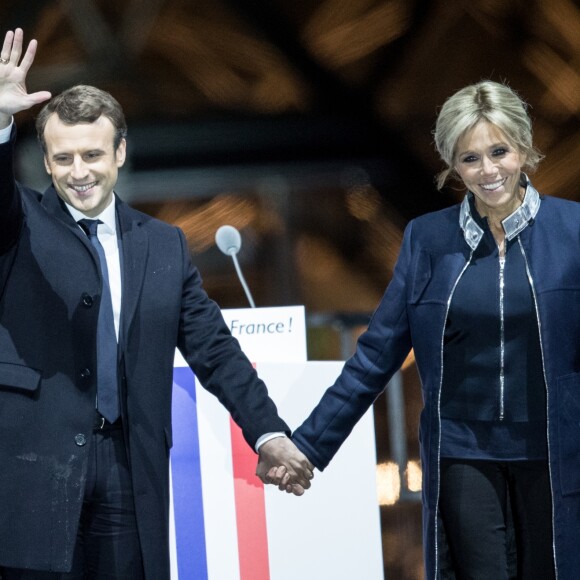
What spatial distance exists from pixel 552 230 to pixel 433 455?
601mm

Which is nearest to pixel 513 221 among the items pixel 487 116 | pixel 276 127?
pixel 487 116

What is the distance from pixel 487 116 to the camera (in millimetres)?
2377

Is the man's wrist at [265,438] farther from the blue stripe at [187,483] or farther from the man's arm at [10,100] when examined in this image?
the man's arm at [10,100]

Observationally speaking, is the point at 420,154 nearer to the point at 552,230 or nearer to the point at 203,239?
the point at 203,239

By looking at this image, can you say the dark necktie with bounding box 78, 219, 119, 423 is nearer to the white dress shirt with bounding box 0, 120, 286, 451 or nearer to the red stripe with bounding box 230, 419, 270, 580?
the white dress shirt with bounding box 0, 120, 286, 451

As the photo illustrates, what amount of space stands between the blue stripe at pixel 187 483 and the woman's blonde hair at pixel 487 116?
1.01 meters

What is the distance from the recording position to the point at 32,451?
216 cm

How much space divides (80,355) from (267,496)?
36.7 inches

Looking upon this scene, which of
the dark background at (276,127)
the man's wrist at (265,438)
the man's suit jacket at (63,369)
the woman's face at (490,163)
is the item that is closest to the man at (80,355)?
the man's suit jacket at (63,369)

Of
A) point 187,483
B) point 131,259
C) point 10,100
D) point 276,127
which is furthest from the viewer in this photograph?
point 276,127

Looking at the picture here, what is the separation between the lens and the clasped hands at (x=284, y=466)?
8.53 ft

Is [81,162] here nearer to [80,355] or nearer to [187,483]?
[80,355]

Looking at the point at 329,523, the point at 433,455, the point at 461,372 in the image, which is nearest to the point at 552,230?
the point at 461,372

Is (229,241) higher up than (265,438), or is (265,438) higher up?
(229,241)
